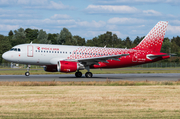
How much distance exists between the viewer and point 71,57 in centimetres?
3481

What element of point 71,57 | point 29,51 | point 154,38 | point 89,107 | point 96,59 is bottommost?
point 89,107

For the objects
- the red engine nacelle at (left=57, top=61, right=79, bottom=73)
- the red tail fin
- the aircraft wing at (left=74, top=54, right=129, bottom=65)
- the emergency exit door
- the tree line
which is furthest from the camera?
the tree line

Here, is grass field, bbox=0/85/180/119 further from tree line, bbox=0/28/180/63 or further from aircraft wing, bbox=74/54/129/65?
tree line, bbox=0/28/180/63

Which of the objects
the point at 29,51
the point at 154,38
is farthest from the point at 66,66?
the point at 154,38

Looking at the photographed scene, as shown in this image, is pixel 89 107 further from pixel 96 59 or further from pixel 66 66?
pixel 96 59

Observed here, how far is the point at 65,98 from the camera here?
15.2m

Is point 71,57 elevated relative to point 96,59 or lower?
elevated

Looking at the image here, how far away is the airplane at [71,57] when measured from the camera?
110ft

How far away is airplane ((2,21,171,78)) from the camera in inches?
1317

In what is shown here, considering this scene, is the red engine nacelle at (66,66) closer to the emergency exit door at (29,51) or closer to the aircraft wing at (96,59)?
the aircraft wing at (96,59)

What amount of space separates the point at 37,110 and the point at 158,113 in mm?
5066

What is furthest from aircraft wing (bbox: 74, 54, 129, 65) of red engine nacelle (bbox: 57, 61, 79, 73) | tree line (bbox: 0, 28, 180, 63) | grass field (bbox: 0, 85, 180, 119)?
tree line (bbox: 0, 28, 180, 63)

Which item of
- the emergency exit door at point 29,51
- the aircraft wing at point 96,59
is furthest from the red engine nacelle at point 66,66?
the emergency exit door at point 29,51

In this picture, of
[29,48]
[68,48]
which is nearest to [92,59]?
[68,48]
